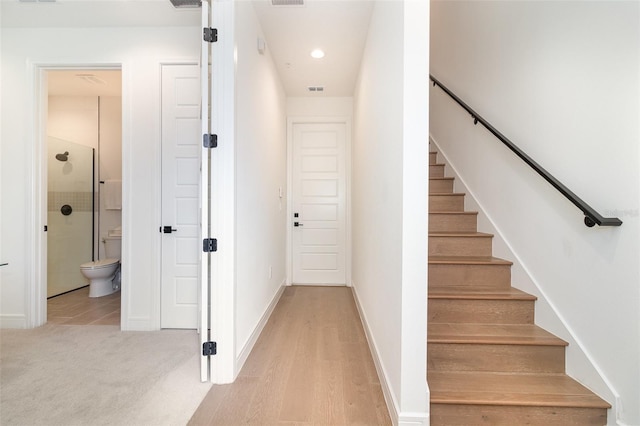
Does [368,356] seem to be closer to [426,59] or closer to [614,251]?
[614,251]

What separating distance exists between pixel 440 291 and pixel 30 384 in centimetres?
285

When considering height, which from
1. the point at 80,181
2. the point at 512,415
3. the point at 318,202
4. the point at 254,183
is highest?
the point at 80,181

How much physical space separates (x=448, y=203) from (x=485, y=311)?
124 cm

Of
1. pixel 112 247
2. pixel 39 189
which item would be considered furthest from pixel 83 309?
pixel 39 189

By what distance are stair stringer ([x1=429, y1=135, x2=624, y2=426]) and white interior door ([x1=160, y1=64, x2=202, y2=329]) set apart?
107 inches

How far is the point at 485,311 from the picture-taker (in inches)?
72.4

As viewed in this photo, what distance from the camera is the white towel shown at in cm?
405

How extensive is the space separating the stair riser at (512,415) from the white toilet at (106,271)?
387cm

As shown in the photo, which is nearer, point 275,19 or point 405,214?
point 405,214

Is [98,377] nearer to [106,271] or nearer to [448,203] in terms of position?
[106,271]

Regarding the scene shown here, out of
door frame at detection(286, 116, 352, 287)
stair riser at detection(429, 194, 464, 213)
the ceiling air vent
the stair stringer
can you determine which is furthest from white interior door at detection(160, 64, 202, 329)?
the stair stringer

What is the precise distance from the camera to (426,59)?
131 cm

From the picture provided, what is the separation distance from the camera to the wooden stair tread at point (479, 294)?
183 cm

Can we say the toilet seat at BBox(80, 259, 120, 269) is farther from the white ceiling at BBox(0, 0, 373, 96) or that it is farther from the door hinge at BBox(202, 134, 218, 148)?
the door hinge at BBox(202, 134, 218, 148)
